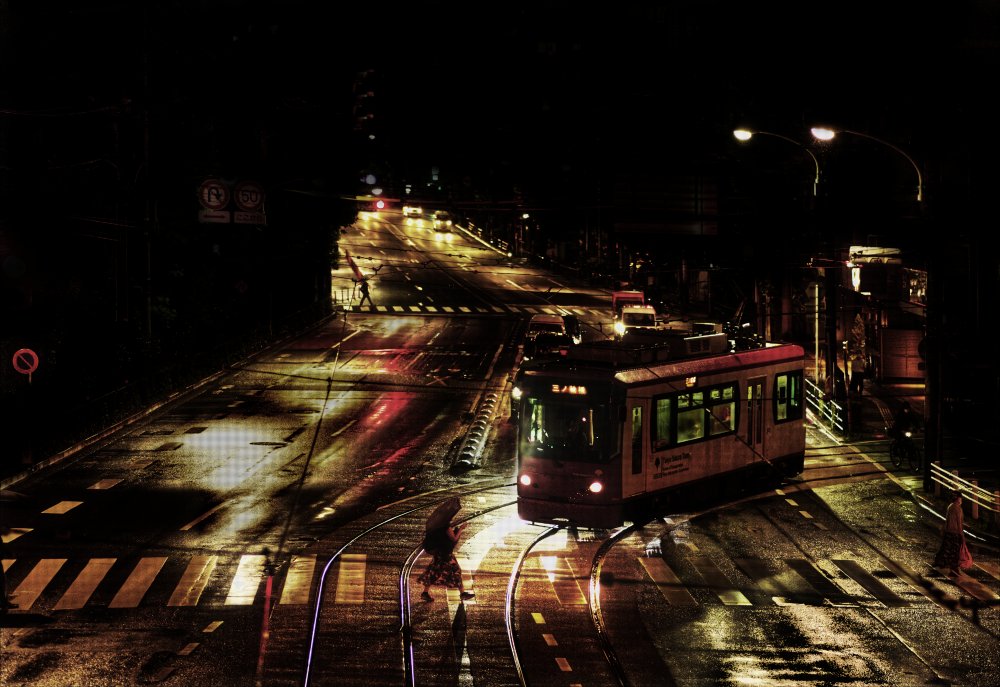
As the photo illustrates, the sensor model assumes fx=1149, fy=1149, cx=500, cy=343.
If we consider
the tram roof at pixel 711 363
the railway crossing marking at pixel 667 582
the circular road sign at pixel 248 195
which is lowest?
the railway crossing marking at pixel 667 582

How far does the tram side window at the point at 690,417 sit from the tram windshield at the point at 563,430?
2.16m

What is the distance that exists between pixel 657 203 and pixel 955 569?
81.5 ft

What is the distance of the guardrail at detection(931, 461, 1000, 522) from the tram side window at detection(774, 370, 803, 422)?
3248mm

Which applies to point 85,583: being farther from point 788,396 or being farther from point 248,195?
point 248,195

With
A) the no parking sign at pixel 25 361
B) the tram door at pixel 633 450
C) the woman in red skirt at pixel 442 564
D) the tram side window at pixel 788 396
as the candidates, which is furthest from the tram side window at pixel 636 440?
the no parking sign at pixel 25 361

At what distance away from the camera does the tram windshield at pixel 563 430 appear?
1995 cm

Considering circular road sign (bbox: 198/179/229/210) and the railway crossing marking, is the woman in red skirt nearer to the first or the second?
the railway crossing marking

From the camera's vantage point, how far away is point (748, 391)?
23.6 meters

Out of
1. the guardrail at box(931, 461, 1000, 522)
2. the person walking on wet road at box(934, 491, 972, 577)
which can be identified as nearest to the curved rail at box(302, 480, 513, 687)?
the guardrail at box(931, 461, 1000, 522)

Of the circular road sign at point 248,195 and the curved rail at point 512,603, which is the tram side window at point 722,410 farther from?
the circular road sign at point 248,195

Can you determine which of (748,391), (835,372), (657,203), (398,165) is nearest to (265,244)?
(657,203)

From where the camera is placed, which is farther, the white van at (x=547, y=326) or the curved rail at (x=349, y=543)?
the white van at (x=547, y=326)

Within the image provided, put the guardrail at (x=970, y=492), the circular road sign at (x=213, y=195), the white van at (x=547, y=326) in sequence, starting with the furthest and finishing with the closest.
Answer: the white van at (x=547, y=326)
the circular road sign at (x=213, y=195)
the guardrail at (x=970, y=492)

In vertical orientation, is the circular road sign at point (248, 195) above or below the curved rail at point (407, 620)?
above
